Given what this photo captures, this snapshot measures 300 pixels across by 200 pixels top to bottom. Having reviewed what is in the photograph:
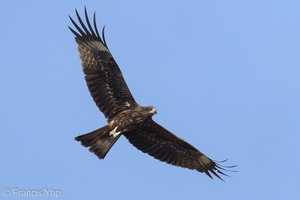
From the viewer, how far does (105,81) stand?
1284 cm

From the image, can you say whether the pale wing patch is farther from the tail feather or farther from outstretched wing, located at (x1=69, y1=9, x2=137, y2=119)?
the tail feather

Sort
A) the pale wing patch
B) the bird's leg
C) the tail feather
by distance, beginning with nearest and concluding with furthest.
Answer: the tail feather → the bird's leg → the pale wing patch

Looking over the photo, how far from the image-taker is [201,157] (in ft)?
45.4

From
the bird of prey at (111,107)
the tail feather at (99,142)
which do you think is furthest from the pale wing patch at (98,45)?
the tail feather at (99,142)

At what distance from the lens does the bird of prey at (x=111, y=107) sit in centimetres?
1245

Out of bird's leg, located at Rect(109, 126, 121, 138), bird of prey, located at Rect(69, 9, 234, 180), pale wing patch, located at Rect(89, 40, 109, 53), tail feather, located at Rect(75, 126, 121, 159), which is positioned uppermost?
pale wing patch, located at Rect(89, 40, 109, 53)

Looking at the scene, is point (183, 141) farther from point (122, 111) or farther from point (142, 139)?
point (122, 111)

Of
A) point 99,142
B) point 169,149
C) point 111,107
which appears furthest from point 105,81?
point 169,149

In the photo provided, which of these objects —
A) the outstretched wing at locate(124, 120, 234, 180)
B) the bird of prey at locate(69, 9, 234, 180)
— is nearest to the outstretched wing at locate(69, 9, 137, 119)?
the bird of prey at locate(69, 9, 234, 180)

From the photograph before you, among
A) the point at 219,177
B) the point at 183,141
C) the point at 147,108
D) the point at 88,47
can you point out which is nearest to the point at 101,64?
the point at 88,47

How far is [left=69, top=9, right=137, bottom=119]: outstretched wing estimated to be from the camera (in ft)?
41.9

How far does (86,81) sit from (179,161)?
3.31 meters

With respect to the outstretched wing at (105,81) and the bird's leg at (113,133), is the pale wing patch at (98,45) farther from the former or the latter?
the bird's leg at (113,133)

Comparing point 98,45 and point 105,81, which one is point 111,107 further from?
point 98,45
